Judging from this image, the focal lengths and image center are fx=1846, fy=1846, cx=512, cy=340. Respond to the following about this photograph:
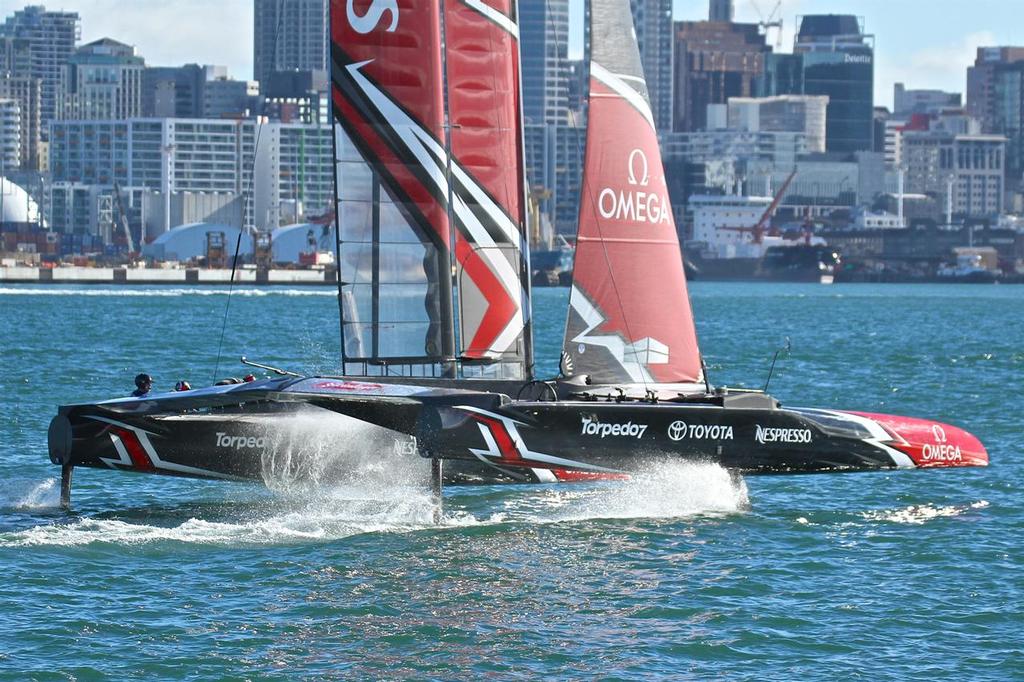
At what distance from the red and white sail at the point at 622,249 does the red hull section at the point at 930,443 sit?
1.95m

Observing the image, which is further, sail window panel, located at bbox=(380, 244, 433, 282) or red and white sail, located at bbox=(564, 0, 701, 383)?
red and white sail, located at bbox=(564, 0, 701, 383)

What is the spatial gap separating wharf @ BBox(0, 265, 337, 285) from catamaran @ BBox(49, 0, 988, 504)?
99375 mm

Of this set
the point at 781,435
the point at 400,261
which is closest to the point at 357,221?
the point at 400,261

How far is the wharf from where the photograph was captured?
118 meters

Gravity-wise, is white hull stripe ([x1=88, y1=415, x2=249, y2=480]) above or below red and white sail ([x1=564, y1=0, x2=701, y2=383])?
below

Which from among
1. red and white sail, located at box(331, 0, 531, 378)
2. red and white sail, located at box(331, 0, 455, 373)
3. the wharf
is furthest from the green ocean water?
the wharf

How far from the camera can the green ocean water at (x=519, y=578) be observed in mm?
11594

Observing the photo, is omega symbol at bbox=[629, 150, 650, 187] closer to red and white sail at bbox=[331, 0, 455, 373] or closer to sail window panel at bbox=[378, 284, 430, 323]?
red and white sail at bbox=[331, 0, 455, 373]

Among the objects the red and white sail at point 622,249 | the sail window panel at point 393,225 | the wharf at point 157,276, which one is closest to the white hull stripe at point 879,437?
the red and white sail at point 622,249

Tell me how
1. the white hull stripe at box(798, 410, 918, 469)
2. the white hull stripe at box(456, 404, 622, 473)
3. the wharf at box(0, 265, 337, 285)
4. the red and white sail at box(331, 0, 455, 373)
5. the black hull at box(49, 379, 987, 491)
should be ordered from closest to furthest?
the white hull stripe at box(456, 404, 622, 473), the black hull at box(49, 379, 987, 491), the white hull stripe at box(798, 410, 918, 469), the red and white sail at box(331, 0, 455, 373), the wharf at box(0, 265, 337, 285)

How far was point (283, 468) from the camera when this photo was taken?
16234 millimetres

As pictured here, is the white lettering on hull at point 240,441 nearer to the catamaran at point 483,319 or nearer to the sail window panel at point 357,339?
the catamaran at point 483,319

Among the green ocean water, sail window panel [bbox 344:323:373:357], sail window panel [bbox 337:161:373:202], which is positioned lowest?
the green ocean water

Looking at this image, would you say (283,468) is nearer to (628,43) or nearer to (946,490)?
(628,43)
